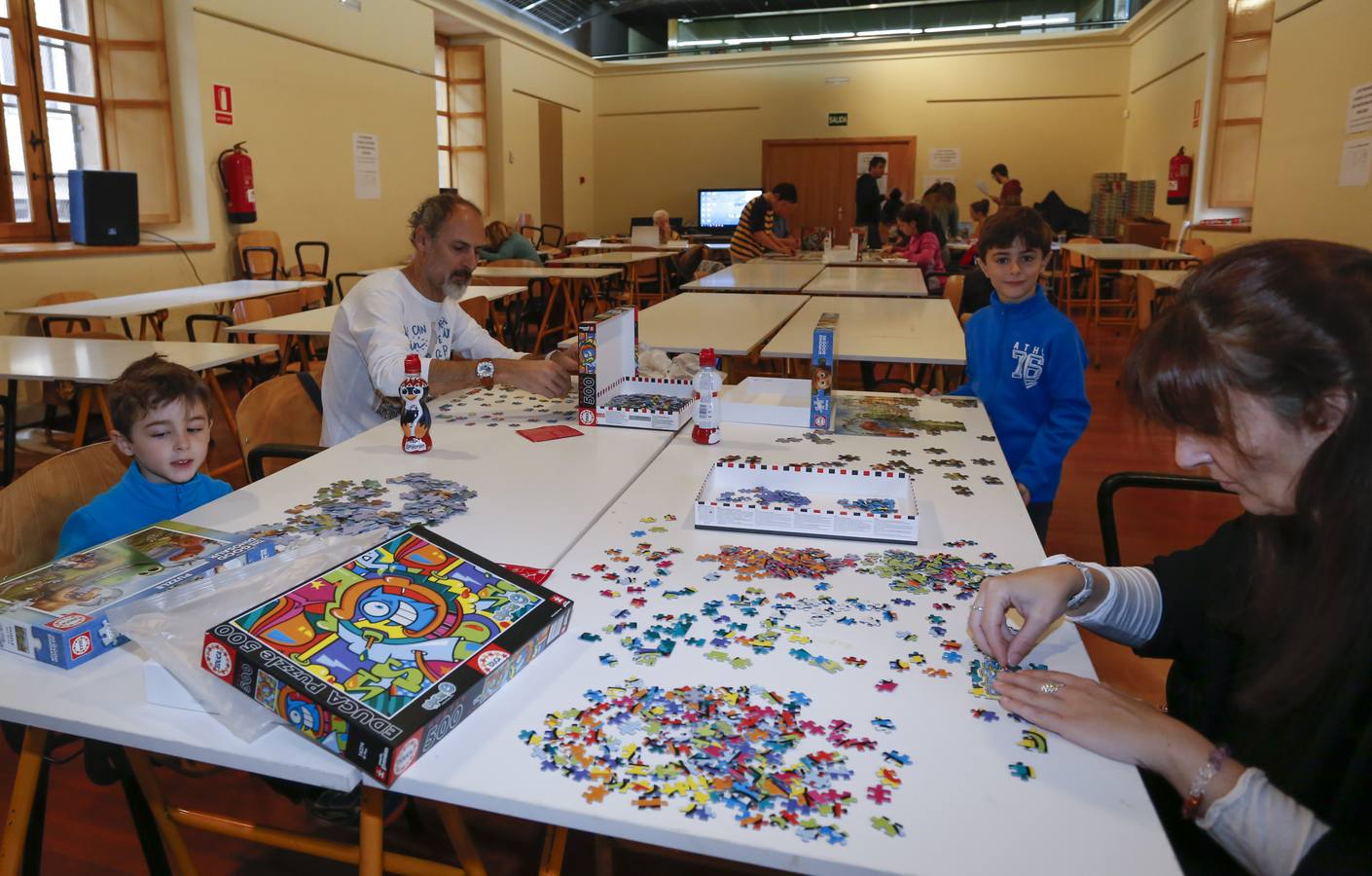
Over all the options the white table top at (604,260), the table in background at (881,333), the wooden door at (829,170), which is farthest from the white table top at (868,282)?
the wooden door at (829,170)

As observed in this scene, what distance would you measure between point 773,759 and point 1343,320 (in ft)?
2.23

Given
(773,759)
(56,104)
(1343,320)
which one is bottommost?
(773,759)

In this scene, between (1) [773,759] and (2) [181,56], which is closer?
(1) [773,759]

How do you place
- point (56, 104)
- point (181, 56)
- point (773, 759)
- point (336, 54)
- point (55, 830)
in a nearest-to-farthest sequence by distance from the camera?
1. point (773, 759)
2. point (55, 830)
3. point (56, 104)
4. point (181, 56)
5. point (336, 54)

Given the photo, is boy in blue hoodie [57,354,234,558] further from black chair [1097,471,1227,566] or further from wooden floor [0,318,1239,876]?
black chair [1097,471,1227,566]

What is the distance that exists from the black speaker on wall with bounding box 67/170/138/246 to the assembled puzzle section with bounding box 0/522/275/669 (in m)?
5.38

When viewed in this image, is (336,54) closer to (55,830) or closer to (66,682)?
(55,830)

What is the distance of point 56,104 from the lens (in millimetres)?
6059

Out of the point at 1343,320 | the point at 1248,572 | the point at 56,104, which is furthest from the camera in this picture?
the point at 56,104

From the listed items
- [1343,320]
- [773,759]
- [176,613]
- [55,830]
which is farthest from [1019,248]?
[55,830]

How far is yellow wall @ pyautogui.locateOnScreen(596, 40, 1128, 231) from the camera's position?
12.2 metres

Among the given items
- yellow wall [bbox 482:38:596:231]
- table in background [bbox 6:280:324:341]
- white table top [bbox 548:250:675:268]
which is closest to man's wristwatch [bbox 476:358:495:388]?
table in background [bbox 6:280:324:341]

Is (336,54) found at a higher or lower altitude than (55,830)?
higher

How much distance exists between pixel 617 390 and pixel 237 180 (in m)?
5.79
